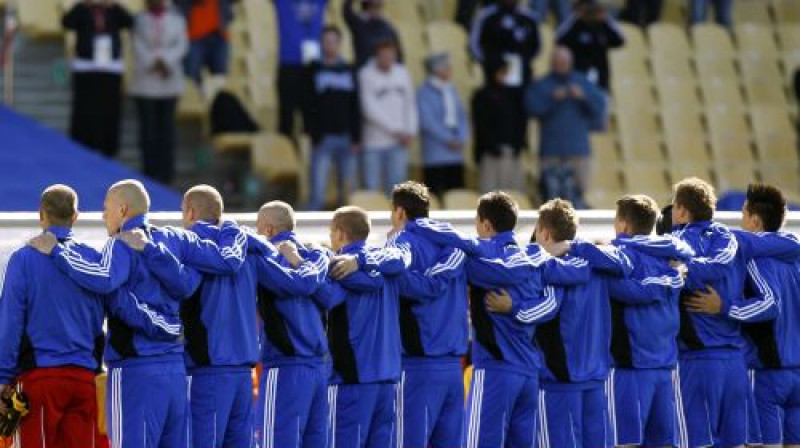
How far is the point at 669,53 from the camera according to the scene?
22625mm

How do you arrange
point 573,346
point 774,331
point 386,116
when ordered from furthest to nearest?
point 386,116, point 774,331, point 573,346

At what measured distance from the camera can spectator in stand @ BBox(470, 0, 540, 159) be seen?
20.0 meters

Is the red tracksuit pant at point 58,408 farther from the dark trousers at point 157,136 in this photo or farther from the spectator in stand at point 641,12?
the spectator in stand at point 641,12

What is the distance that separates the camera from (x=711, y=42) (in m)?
22.8

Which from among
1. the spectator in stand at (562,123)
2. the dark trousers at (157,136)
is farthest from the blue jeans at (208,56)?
the spectator in stand at (562,123)

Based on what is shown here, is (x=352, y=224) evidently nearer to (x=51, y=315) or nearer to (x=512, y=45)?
(x=51, y=315)

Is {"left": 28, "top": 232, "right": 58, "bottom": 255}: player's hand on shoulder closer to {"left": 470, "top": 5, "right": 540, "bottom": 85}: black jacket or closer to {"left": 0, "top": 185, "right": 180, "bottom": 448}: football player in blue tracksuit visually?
{"left": 0, "top": 185, "right": 180, "bottom": 448}: football player in blue tracksuit

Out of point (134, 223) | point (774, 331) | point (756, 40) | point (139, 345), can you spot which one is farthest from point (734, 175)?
point (139, 345)

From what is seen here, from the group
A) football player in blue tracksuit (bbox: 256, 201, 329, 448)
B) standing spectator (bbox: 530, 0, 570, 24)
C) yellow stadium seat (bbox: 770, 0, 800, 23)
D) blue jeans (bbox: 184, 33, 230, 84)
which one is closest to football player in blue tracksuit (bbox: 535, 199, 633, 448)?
football player in blue tracksuit (bbox: 256, 201, 329, 448)

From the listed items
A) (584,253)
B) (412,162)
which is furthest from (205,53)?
(584,253)

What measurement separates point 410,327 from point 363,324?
0.34 metres

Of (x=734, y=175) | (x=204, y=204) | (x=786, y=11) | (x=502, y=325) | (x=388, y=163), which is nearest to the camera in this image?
(x=204, y=204)

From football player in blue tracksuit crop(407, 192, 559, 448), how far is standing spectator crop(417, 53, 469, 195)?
718cm

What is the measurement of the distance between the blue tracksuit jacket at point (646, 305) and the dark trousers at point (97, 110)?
6853 mm
